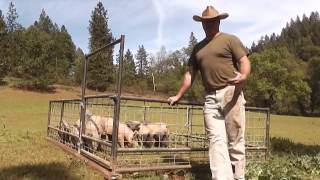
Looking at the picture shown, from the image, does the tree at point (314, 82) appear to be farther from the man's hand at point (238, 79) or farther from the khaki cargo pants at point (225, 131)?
the man's hand at point (238, 79)

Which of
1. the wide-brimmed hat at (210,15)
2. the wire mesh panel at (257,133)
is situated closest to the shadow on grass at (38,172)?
the wide-brimmed hat at (210,15)

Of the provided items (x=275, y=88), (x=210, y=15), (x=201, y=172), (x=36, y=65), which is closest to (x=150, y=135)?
(x=201, y=172)

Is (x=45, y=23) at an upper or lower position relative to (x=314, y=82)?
upper

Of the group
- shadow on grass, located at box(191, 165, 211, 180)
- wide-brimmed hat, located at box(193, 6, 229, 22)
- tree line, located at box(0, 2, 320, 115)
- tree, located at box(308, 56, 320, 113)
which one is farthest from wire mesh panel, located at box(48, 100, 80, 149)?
tree, located at box(308, 56, 320, 113)

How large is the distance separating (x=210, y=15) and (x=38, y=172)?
3624 millimetres

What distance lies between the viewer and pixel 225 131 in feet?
19.6

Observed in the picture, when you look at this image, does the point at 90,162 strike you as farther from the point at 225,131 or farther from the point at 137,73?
the point at 137,73

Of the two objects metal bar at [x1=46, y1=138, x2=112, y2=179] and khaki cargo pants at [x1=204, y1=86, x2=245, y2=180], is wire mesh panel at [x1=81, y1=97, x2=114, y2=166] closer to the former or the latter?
→ metal bar at [x1=46, y1=138, x2=112, y2=179]

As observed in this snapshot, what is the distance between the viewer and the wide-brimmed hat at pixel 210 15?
597cm

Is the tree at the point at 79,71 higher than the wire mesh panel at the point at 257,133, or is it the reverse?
the tree at the point at 79,71

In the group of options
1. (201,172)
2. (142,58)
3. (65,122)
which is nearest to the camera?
(201,172)

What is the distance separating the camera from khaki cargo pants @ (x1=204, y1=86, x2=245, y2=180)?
18.8 feet

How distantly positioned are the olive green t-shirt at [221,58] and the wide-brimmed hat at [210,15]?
26 cm

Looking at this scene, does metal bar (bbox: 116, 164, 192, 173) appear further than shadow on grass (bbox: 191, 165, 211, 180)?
No
